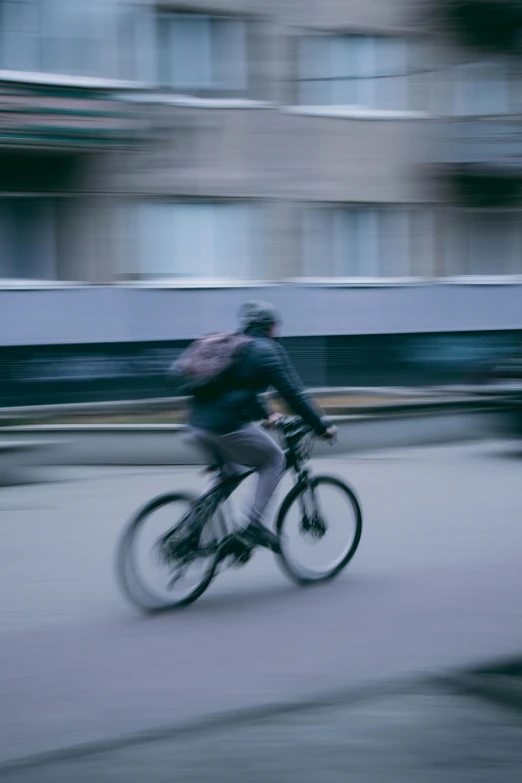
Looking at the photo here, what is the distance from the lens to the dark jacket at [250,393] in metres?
6.01

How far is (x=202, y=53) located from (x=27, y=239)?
4481 millimetres

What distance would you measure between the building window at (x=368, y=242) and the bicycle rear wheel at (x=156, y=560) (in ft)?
44.5

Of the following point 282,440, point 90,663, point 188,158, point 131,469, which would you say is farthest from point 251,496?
point 188,158

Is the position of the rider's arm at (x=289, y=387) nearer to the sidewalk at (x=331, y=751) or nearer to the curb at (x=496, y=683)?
the curb at (x=496, y=683)

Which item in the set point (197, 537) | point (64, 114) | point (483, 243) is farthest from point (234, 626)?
point (483, 243)

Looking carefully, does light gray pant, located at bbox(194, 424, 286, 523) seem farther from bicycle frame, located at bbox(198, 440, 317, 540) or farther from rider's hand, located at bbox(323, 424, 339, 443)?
rider's hand, located at bbox(323, 424, 339, 443)

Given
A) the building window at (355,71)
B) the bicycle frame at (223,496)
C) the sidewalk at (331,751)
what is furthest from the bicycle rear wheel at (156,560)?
the building window at (355,71)

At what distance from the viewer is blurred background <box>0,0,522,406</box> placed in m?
16.9

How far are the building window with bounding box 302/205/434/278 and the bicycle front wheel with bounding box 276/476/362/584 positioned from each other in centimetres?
1270

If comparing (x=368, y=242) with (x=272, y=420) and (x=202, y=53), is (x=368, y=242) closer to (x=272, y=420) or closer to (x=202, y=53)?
(x=202, y=53)

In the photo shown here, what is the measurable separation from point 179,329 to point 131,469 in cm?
672

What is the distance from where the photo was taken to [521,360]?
12.2 metres

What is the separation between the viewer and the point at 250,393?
608 centimetres

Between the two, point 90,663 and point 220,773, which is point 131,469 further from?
point 220,773
